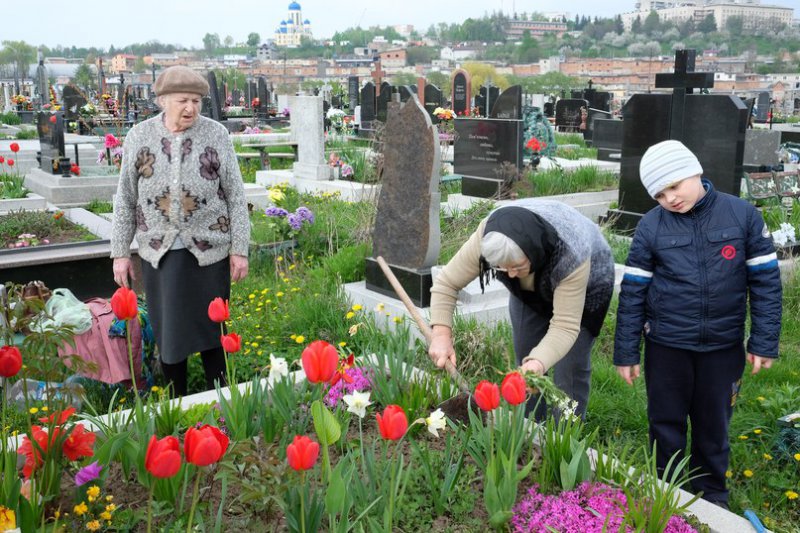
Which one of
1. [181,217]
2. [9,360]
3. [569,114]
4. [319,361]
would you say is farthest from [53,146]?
[569,114]

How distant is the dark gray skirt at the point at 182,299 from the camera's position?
11.5 ft

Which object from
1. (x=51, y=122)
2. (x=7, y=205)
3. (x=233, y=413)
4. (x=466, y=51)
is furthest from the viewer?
(x=466, y=51)

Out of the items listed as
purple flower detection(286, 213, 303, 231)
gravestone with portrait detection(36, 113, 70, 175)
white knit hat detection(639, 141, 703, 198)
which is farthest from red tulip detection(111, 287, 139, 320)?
gravestone with portrait detection(36, 113, 70, 175)

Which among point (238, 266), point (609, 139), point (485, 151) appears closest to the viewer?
point (238, 266)

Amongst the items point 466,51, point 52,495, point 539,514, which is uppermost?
point 466,51

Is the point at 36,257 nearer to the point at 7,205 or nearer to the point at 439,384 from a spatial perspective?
the point at 7,205

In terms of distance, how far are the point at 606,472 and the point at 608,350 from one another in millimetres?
2449

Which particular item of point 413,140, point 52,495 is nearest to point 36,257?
point 413,140

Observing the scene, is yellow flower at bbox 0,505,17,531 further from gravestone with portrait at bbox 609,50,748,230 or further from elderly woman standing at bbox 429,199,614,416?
gravestone with portrait at bbox 609,50,748,230

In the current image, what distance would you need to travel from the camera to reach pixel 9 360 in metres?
1.87

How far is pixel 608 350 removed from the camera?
191 inches

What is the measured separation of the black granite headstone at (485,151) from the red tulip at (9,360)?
739 cm

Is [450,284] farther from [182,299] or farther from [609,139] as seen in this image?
[609,139]

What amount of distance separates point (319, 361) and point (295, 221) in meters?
4.50
